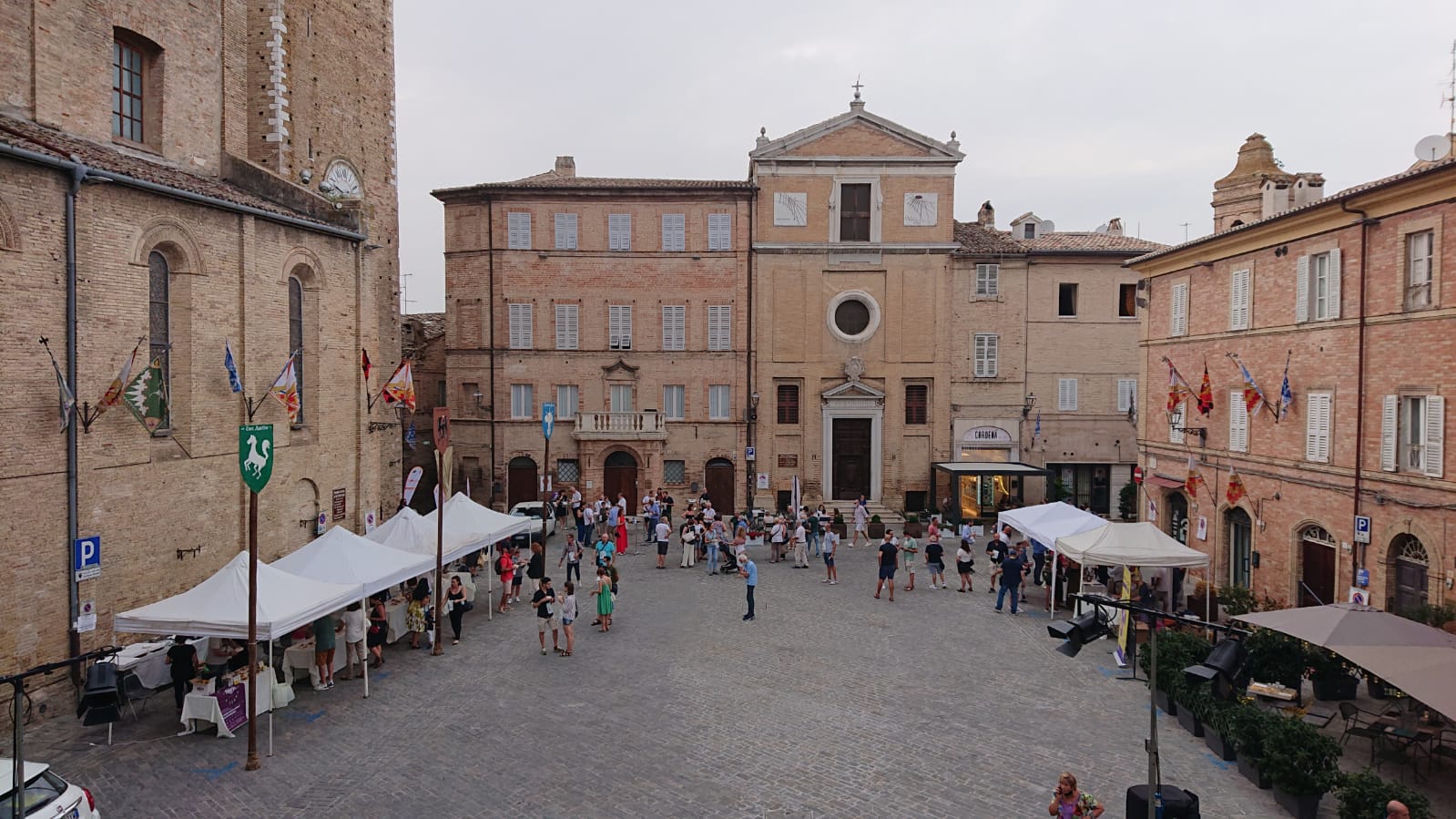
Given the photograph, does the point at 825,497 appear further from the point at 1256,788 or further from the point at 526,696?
the point at 1256,788

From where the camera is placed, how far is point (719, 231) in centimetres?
3578

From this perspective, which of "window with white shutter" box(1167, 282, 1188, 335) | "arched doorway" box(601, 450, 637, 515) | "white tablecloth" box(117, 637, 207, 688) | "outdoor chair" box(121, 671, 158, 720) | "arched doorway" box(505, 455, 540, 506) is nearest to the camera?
"outdoor chair" box(121, 671, 158, 720)

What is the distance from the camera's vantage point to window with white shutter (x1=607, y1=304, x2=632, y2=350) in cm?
3566

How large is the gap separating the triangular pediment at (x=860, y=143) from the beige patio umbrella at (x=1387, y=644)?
87.6ft

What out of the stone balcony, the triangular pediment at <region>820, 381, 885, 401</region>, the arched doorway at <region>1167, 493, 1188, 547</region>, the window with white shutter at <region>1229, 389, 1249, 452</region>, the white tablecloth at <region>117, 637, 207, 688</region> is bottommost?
the white tablecloth at <region>117, 637, 207, 688</region>

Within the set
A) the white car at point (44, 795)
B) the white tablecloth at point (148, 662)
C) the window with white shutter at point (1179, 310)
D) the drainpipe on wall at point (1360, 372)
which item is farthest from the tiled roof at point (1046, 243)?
the white car at point (44, 795)

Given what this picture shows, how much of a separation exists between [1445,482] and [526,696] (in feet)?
55.0

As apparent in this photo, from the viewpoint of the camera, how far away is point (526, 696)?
14258 millimetres

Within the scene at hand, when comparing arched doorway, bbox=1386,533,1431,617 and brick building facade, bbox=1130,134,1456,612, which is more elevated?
brick building facade, bbox=1130,134,1456,612

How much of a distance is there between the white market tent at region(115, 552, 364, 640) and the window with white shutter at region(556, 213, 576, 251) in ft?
78.0

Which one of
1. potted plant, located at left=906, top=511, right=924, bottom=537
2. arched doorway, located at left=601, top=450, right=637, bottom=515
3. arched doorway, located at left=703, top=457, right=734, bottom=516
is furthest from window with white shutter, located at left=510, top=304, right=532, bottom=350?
potted plant, located at left=906, top=511, right=924, bottom=537

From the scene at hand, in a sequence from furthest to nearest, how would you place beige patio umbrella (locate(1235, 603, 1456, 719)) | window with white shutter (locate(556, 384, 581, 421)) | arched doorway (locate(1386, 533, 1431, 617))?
window with white shutter (locate(556, 384, 581, 421)) < arched doorway (locate(1386, 533, 1431, 617)) < beige patio umbrella (locate(1235, 603, 1456, 719))

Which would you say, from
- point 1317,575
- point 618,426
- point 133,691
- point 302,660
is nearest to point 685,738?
point 302,660

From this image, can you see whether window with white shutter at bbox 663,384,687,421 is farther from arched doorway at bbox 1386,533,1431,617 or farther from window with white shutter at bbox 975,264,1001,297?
arched doorway at bbox 1386,533,1431,617
